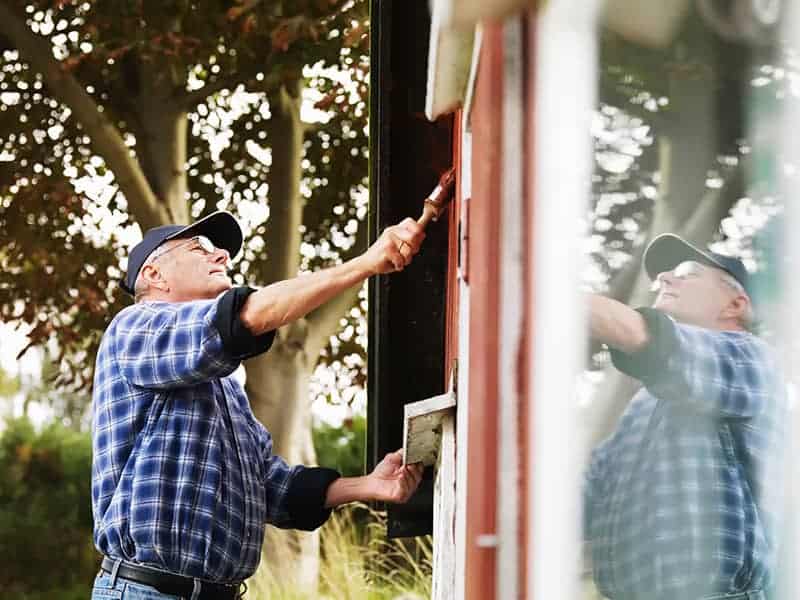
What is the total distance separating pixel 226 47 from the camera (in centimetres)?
887

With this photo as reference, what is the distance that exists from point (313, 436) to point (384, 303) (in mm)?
6533

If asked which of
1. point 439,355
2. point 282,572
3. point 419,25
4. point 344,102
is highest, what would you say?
point 344,102

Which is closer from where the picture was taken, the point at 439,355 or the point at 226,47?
the point at 439,355

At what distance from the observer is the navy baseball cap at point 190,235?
155 inches

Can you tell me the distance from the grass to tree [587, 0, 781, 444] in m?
6.27

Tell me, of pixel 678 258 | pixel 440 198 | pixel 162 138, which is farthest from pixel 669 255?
pixel 162 138

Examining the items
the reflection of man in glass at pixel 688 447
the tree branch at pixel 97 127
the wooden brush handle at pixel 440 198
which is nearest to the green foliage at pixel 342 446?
the tree branch at pixel 97 127

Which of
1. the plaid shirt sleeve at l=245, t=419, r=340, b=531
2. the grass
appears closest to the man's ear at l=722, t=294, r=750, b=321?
the plaid shirt sleeve at l=245, t=419, r=340, b=531

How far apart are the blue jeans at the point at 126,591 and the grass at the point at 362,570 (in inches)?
156

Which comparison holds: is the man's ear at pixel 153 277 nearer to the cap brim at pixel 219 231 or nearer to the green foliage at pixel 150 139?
the cap brim at pixel 219 231

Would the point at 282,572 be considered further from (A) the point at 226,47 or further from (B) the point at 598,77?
(B) the point at 598,77

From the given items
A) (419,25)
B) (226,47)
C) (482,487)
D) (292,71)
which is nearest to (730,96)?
(482,487)

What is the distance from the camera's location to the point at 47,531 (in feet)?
33.8

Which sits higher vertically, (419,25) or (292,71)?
(292,71)
